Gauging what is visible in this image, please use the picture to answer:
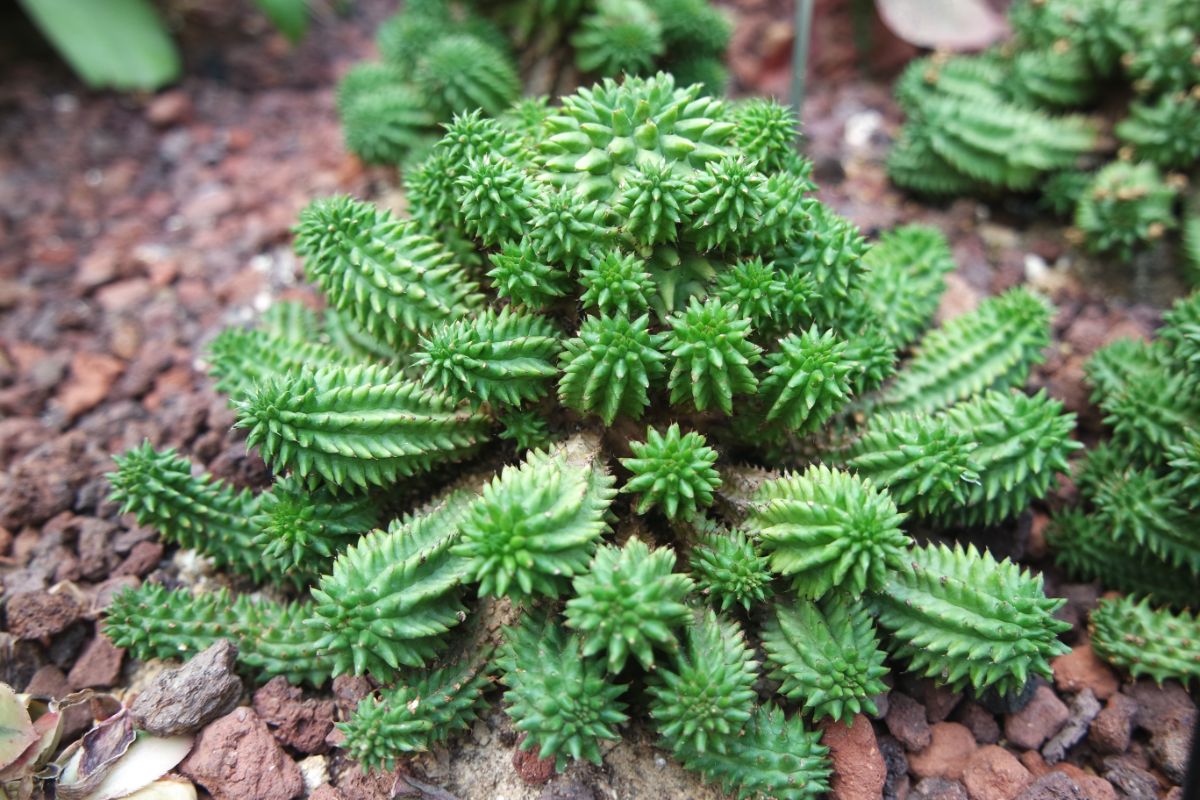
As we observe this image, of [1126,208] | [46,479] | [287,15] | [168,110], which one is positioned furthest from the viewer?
[168,110]

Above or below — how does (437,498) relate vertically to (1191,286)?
above

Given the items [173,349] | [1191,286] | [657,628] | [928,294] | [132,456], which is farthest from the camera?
[173,349]

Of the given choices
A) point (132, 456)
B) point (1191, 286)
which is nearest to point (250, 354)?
point (132, 456)

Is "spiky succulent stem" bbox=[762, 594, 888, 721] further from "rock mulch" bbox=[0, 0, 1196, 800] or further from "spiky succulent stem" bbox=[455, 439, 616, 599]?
"spiky succulent stem" bbox=[455, 439, 616, 599]

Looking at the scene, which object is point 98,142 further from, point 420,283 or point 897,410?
point 897,410

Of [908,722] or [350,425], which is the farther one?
[908,722]

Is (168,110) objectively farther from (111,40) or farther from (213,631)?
(213,631)

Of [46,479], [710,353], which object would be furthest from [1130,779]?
[46,479]

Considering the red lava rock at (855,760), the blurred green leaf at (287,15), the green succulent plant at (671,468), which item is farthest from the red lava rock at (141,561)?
the blurred green leaf at (287,15)
